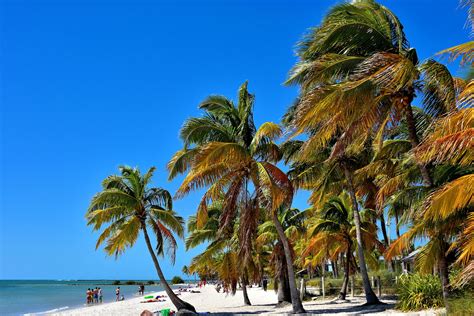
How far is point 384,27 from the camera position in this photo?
12562mm

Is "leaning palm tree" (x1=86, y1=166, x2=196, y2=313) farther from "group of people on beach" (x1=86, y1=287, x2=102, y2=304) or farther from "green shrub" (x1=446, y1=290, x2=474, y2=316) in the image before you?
"group of people on beach" (x1=86, y1=287, x2=102, y2=304)

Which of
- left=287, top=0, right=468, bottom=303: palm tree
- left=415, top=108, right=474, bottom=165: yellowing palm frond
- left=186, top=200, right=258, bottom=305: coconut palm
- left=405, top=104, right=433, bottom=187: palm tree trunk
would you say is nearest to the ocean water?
left=186, top=200, right=258, bottom=305: coconut palm

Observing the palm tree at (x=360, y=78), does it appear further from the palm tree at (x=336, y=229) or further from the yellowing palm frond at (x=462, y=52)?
the palm tree at (x=336, y=229)

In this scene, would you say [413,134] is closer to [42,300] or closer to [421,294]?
[421,294]

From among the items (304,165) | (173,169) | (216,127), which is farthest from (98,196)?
(304,165)

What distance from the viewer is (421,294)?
46.1 ft

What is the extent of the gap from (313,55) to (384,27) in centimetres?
208

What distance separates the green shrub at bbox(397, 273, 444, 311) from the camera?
1396cm

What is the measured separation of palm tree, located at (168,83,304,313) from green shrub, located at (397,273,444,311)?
383 centimetres

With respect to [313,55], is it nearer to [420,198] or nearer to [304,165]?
[420,198]

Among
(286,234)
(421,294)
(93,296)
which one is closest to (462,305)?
(421,294)

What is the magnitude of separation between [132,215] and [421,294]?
12075mm

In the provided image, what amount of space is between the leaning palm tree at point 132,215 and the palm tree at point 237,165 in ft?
8.62

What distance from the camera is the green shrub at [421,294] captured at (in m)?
14.0
